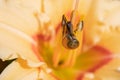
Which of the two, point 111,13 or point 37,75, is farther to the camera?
point 111,13

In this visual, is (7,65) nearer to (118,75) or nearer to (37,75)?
(37,75)

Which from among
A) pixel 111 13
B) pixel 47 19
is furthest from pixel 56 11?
pixel 111 13

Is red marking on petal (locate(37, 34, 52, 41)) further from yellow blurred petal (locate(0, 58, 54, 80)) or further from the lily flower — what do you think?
yellow blurred petal (locate(0, 58, 54, 80))

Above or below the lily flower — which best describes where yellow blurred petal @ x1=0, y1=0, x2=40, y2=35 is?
above

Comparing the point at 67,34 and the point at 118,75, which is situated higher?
the point at 67,34

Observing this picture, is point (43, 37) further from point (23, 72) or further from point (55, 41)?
point (23, 72)

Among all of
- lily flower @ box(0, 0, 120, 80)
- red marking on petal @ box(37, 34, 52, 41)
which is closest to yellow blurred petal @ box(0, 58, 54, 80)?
lily flower @ box(0, 0, 120, 80)

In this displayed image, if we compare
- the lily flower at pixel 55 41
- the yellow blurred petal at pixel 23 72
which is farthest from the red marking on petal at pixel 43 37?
the yellow blurred petal at pixel 23 72

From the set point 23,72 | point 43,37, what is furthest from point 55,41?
point 23,72

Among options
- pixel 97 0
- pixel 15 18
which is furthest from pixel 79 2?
pixel 15 18
